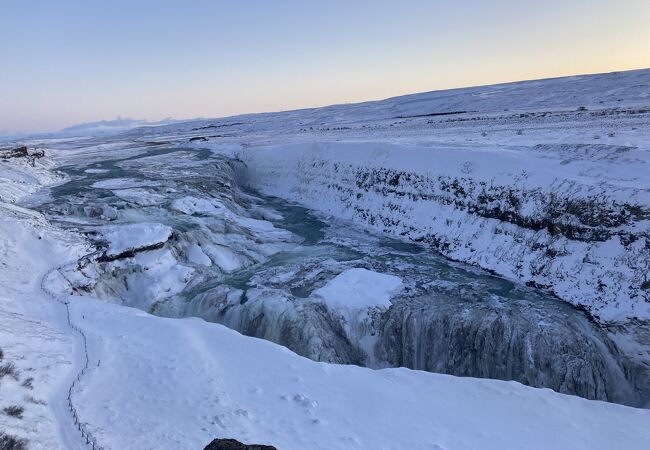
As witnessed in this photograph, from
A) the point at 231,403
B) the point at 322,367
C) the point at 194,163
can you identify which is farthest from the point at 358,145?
the point at 231,403

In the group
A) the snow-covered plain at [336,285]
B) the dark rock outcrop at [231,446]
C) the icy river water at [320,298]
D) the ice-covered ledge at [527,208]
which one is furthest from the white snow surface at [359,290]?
the dark rock outcrop at [231,446]

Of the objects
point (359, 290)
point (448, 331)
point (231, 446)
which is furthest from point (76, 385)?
point (448, 331)

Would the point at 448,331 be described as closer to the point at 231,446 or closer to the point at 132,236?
the point at 231,446

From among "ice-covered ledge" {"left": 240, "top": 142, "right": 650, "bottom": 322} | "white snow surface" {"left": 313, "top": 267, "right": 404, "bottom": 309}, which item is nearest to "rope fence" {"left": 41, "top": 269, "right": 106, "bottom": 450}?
"white snow surface" {"left": 313, "top": 267, "right": 404, "bottom": 309}

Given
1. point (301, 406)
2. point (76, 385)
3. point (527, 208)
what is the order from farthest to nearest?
1. point (527, 208)
2. point (76, 385)
3. point (301, 406)

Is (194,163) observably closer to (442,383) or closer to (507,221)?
(507,221)

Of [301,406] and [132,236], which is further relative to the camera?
[132,236]
